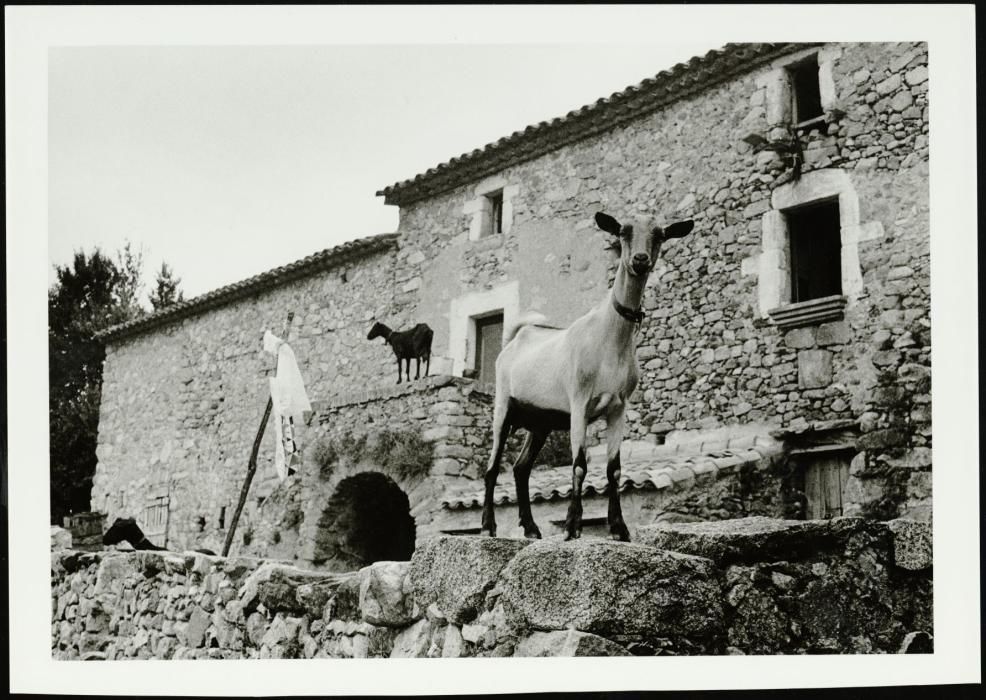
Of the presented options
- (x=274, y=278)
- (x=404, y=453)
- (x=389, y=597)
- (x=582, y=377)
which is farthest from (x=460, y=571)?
(x=274, y=278)

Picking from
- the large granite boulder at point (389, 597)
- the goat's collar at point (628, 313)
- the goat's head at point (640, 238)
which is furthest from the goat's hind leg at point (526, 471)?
the goat's head at point (640, 238)

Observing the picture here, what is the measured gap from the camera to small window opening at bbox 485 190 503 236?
10.5 metres

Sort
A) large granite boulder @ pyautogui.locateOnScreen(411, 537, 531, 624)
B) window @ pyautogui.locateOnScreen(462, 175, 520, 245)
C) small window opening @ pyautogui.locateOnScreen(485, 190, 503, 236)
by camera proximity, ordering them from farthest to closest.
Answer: small window opening @ pyautogui.locateOnScreen(485, 190, 503, 236) → window @ pyautogui.locateOnScreen(462, 175, 520, 245) → large granite boulder @ pyautogui.locateOnScreen(411, 537, 531, 624)

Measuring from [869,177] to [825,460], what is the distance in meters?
2.13

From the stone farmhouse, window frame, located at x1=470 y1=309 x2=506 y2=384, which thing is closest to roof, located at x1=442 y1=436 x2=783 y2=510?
the stone farmhouse

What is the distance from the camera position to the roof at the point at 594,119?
877 cm

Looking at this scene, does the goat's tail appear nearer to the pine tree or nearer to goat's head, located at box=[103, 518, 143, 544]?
the pine tree

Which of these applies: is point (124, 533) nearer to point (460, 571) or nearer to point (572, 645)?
point (460, 571)

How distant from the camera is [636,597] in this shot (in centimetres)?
432

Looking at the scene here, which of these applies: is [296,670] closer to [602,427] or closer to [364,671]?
[364,671]

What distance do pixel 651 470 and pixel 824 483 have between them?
4.45 ft

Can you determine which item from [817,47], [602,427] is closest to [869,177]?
[817,47]

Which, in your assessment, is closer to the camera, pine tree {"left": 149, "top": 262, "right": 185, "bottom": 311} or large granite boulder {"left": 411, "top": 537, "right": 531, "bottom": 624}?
large granite boulder {"left": 411, "top": 537, "right": 531, "bottom": 624}

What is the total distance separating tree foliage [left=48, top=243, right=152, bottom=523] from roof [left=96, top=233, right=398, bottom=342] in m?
1.13
